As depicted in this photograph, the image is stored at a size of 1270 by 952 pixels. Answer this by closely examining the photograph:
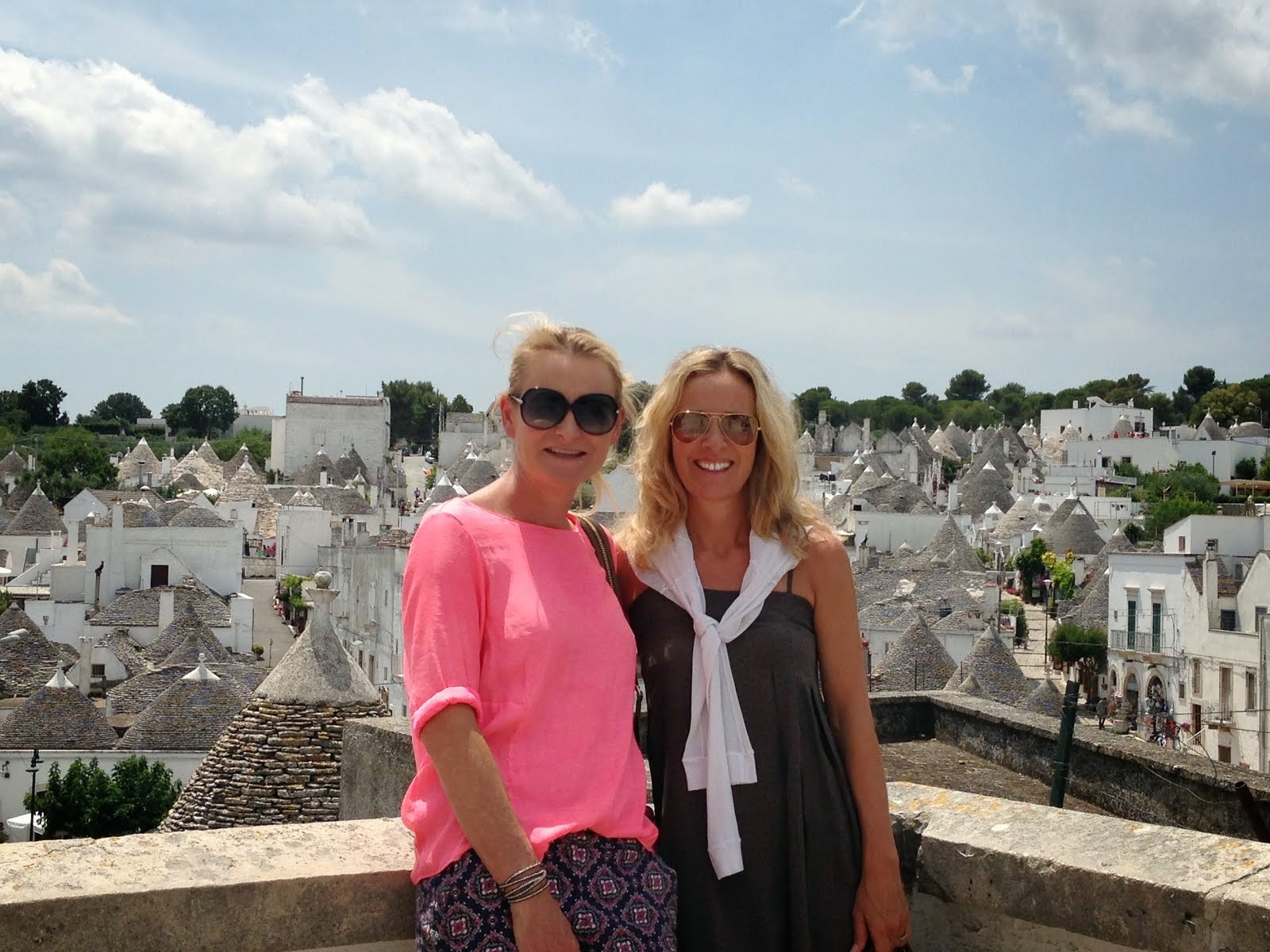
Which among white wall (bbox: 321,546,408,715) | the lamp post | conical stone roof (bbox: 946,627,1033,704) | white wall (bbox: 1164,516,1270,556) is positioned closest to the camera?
the lamp post

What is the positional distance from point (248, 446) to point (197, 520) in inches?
1896

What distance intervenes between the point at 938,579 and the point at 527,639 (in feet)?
125

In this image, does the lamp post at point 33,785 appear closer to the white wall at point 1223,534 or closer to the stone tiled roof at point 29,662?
the stone tiled roof at point 29,662

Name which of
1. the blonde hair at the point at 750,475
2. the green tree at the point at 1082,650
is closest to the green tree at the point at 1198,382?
the green tree at the point at 1082,650

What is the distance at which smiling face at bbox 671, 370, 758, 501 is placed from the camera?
3406mm

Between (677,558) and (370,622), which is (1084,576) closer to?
(370,622)

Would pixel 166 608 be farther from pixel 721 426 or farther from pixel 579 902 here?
pixel 579 902

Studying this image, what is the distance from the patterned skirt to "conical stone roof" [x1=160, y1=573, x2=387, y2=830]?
25.5 feet

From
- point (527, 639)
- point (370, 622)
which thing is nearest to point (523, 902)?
point (527, 639)

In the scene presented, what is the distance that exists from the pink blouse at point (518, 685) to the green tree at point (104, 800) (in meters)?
20.5

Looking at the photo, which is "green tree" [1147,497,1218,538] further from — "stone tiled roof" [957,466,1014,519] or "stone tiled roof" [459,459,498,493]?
"stone tiled roof" [459,459,498,493]

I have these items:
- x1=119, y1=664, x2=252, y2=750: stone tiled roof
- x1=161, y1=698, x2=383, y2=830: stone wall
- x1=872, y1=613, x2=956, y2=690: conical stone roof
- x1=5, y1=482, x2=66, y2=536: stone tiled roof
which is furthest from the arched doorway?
x1=5, y1=482, x2=66, y2=536: stone tiled roof

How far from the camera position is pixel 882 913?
3158mm

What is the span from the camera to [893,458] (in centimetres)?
8462
